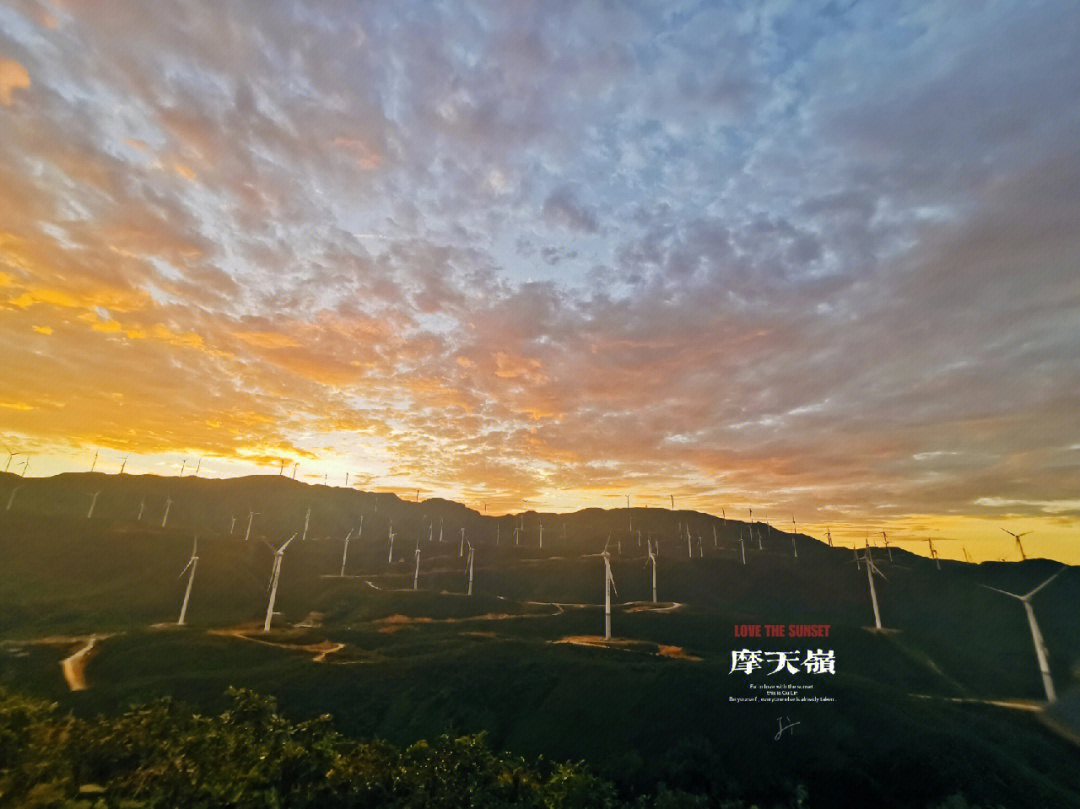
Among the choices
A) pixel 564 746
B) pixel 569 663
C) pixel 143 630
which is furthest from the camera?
pixel 143 630

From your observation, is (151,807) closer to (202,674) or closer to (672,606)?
(202,674)

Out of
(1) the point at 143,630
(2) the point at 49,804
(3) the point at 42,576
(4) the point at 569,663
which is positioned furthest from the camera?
(3) the point at 42,576

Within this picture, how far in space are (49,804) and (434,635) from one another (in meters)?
126

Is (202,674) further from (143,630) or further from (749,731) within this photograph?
(749,731)

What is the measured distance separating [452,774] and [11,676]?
338ft

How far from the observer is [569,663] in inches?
4382

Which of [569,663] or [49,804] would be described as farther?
[569,663]

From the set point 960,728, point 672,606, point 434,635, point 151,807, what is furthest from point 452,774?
point 672,606

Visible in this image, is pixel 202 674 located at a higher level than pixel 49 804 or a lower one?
lower

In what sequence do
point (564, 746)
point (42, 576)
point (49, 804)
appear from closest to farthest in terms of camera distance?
point (49, 804), point (564, 746), point (42, 576)

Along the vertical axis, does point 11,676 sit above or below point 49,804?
below

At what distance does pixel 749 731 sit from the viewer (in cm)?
8262

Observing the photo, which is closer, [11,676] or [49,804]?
[49,804]

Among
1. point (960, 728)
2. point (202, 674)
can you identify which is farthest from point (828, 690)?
point (202, 674)
